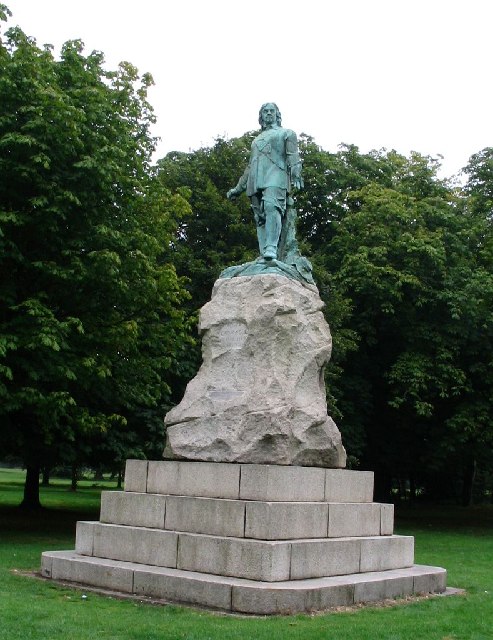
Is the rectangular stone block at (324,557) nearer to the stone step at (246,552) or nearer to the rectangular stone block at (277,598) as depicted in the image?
the stone step at (246,552)

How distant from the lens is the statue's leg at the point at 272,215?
12.1 m

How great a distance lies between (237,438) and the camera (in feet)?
34.6

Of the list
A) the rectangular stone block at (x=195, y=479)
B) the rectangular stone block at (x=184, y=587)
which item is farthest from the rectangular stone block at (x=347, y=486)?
the rectangular stone block at (x=184, y=587)

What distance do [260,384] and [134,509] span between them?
2.30m

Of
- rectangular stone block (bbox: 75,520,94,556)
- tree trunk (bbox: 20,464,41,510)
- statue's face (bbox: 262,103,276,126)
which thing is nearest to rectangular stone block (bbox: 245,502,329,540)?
rectangular stone block (bbox: 75,520,94,556)

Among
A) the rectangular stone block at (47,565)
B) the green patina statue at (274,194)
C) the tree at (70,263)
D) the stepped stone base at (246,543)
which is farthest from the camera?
the tree at (70,263)

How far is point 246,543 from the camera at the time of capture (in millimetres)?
9203

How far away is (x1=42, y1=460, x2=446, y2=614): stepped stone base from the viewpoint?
9.05 m

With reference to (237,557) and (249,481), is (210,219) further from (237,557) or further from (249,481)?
(237,557)

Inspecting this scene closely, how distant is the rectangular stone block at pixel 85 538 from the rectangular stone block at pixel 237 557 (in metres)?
1.79

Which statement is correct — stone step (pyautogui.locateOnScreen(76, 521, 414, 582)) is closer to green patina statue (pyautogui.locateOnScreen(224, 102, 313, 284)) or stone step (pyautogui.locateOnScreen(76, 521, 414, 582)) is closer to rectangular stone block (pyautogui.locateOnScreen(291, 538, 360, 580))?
rectangular stone block (pyautogui.locateOnScreen(291, 538, 360, 580))

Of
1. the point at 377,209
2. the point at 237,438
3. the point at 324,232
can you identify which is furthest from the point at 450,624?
the point at 324,232

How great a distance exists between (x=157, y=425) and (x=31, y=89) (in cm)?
901

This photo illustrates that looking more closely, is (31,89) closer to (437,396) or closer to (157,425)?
(157,425)
